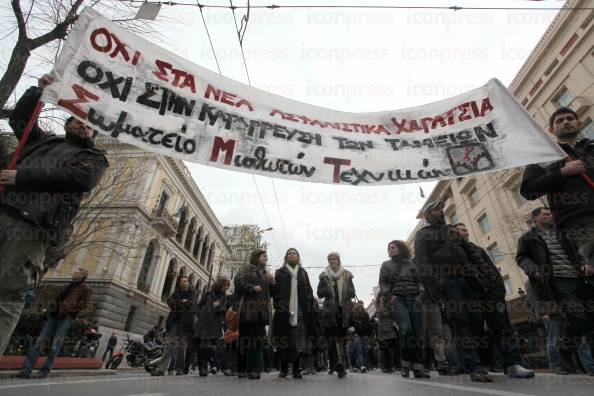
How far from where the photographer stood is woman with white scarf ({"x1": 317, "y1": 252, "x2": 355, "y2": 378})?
4.90 metres

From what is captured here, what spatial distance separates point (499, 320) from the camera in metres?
3.73

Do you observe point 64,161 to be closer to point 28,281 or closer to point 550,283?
point 28,281

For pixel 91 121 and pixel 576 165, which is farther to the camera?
pixel 91 121

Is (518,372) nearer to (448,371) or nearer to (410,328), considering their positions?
(410,328)

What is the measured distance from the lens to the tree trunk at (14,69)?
6336 millimetres

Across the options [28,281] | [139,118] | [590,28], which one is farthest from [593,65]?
[28,281]

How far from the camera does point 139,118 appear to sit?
2816 millimetres

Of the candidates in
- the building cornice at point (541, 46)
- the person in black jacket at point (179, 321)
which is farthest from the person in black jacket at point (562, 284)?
the building cornice at point (541, 46)

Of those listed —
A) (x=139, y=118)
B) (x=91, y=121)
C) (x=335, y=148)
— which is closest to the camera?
(x=91, y=121)

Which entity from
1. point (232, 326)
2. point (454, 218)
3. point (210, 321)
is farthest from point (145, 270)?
point (454, 218)

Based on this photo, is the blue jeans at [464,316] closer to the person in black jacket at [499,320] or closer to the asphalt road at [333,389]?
the person in black jacket at [499,320]

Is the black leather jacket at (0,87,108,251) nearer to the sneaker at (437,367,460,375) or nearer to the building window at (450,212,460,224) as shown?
the sneaker at (437,367,460,375)

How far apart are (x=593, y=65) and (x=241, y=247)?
94.3 feet

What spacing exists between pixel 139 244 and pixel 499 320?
16574 millimetres
